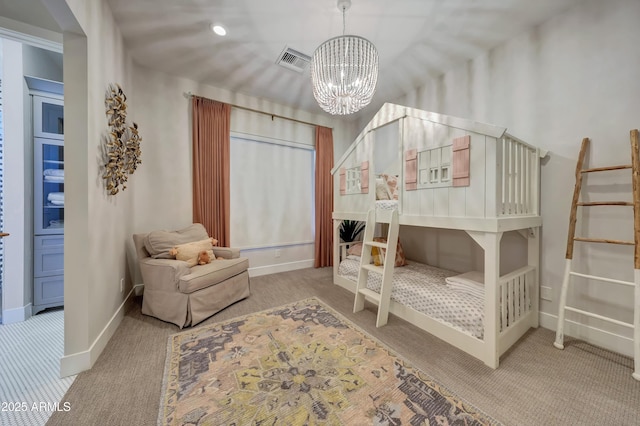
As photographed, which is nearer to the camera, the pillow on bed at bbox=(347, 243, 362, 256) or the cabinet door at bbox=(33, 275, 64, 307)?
the cabinet door at bbox=(33, 275, 64, 307)

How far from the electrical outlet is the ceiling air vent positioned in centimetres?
333

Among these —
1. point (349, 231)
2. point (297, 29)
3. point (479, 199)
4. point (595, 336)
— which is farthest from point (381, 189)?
point (595, 336)

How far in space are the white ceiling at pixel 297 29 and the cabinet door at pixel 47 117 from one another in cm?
91

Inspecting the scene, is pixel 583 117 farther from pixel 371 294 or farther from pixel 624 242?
pixel 371 294

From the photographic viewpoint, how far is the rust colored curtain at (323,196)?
394 centimetres

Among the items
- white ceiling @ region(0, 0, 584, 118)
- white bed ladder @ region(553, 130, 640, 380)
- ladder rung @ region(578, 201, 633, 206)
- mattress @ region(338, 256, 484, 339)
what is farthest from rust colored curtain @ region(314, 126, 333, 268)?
ladder rung @ region(578, 201, 633, 206)

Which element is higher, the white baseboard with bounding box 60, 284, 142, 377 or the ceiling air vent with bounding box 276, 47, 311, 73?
the ceiling air vent with bounding box 276, 47, 311, 73

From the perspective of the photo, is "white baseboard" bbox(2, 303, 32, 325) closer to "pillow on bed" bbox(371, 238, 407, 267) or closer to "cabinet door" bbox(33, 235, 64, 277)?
"cabinet door" bbox(33, 235, 64, 277)

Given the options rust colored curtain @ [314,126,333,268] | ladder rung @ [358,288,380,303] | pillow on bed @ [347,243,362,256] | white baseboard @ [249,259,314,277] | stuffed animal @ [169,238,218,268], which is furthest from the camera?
rust colored curtain @ [314,126,333,268]

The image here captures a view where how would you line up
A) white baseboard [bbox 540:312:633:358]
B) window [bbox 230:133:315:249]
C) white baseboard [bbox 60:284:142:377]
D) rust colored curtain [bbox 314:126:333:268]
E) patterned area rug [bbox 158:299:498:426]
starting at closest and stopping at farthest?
patterned area rug [bbox 158:299:498:426]
white baseboard [bbox 60:284:142:377]
white baseboard [bbox 540:312:633:358]
window [bbox 230:133:315:249]
rust colored curtain [bbox 314:126:333:268]

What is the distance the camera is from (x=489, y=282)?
1585 mm

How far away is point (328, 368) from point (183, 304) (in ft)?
4.60

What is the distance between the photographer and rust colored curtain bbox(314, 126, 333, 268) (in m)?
3.94

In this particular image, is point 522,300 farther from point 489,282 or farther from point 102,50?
point 102,50
